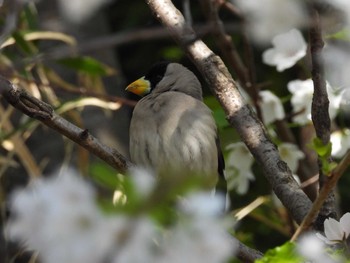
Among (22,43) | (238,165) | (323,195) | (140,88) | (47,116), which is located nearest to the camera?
(323,195)

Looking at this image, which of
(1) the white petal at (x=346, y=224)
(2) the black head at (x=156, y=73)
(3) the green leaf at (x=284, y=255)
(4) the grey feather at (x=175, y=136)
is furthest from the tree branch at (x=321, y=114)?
(2) the black head at (x=156, y=73)

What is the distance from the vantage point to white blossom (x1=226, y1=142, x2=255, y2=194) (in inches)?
80.2

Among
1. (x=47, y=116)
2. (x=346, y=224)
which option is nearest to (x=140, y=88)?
(x=47, y=116)

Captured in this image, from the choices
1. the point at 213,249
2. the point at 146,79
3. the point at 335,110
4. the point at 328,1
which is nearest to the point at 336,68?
the point at 328,1

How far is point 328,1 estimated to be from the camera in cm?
86

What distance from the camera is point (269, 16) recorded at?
Result: 856mm

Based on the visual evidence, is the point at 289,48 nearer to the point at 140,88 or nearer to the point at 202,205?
the point at 140,88

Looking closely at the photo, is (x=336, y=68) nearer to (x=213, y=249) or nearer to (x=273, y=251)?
(x=273, y=251)

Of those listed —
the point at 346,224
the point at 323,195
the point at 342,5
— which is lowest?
the point at 346,224

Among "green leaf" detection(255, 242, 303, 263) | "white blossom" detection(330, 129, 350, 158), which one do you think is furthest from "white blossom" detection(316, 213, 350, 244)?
"white blossom" detection(330, 129, 350, 158)

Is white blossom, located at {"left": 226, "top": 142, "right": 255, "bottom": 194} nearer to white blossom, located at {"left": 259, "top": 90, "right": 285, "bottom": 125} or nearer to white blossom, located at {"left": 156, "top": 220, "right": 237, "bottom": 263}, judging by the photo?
white blossom, located at {"left": 259, "top": 90, "right": 285, "bottom": 125}

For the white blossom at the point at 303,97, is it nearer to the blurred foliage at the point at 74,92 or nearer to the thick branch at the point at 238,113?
the blurred foliage at the point at 74,92

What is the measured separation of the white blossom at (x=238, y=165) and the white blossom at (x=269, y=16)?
1.16m

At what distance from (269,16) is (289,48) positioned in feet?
3.62
